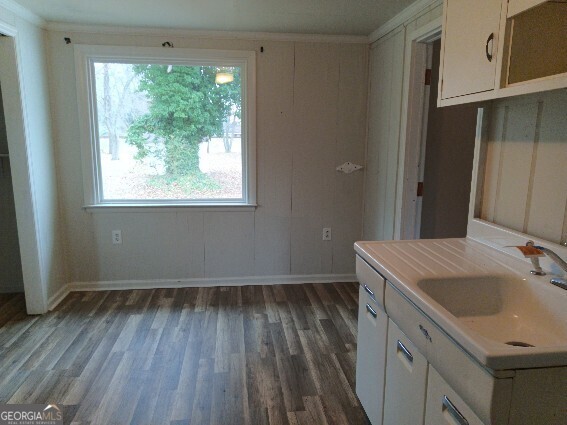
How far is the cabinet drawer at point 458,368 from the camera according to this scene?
909 mm

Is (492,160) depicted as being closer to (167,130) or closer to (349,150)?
(349,150)

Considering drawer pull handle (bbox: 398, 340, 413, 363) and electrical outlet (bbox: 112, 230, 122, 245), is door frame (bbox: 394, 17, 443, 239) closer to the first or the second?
drawer pull handle (bbox: 398, 340, 413, 363)

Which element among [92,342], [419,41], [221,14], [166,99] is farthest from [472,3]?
[92,342]

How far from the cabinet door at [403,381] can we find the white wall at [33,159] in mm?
2807

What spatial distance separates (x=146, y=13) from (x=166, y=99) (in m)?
0.74

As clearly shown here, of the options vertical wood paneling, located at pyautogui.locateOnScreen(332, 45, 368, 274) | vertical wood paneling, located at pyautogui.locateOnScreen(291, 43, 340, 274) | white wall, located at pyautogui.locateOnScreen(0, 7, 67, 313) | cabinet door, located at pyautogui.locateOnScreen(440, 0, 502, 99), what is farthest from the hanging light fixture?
cabinet door, located at pyautogui.locateOnScreen(440, 0, 502, 99)

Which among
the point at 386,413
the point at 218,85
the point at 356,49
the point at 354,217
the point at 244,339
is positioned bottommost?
the point at 244,339

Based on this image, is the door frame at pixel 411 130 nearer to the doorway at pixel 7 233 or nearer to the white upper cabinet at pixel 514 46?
the white upper cabinet at pixel 514 46

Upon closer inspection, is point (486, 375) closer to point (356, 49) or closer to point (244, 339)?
point (244, 339)

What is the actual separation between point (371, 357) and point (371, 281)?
0.40 m

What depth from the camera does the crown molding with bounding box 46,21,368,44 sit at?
126 inches

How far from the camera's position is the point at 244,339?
2750 mm

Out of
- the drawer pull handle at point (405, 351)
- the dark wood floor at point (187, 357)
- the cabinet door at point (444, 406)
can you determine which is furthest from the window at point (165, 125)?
the cabinet door at point (444, 406)

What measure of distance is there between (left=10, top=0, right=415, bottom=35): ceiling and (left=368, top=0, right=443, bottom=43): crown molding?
0.04 meters
